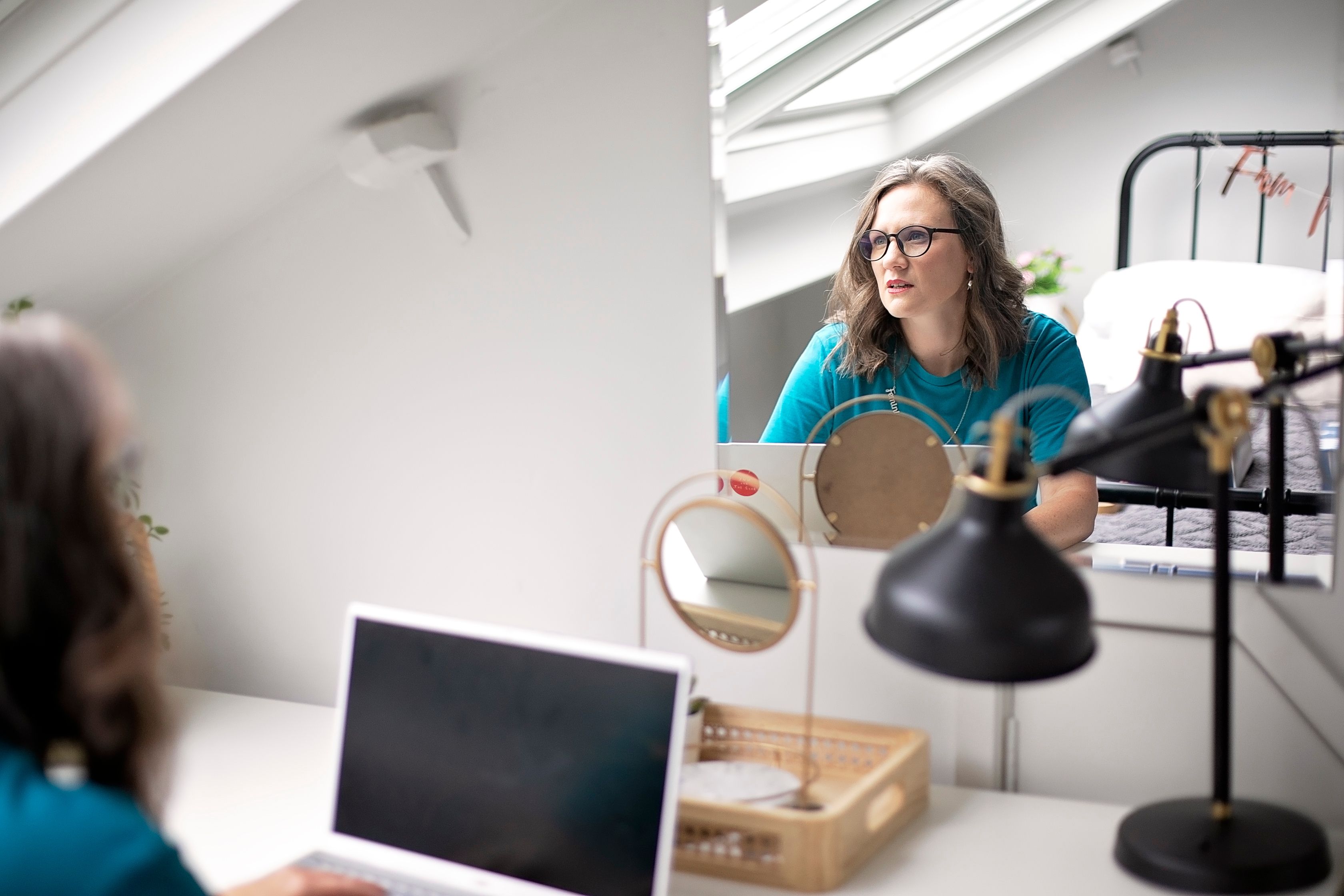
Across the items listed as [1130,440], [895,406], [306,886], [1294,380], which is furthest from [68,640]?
[1294,380]

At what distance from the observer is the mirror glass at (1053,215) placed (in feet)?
3.62

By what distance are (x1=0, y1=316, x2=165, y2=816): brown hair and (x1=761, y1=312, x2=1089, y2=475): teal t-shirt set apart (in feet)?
2.57

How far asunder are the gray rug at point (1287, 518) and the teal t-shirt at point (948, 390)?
158 mm

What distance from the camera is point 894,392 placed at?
132 cm

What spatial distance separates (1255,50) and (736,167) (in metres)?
0.55

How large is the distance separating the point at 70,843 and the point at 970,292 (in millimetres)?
988

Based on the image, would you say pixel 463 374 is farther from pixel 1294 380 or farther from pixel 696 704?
pixel 1294 380

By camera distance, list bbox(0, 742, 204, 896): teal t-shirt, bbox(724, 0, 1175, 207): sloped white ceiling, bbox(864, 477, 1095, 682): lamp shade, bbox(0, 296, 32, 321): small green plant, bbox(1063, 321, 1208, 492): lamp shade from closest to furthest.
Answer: bbox(0, 742, 204, 896): teal t-shirt, bbox(864, 477, 1095, 682): lamp shade, bbox(1063, 321, 1208, 492): lamp shade, bbox(724, 0, 1175, 207): sloped white ceiling, bbox(0, 296, 32, 321): small green plant

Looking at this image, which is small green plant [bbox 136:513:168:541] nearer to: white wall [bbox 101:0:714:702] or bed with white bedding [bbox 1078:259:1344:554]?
white wall [bbox 101:0:714:702]

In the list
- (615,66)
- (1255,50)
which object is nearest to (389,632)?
(615,66)

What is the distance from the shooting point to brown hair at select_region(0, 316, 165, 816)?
2.40 feet

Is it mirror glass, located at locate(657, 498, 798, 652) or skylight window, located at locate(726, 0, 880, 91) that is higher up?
skylight window, located at locate(726, 0, 880, 91)

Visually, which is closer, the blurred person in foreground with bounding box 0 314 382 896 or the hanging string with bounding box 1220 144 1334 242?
the blurred person in foreground with bounding box 0 314 382 896

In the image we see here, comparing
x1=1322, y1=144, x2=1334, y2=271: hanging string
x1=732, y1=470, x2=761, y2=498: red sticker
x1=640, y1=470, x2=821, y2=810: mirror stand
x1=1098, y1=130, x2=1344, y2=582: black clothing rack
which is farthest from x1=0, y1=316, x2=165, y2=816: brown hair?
x1=1322, y1=144, x2=1334, y2=271: hanging string
